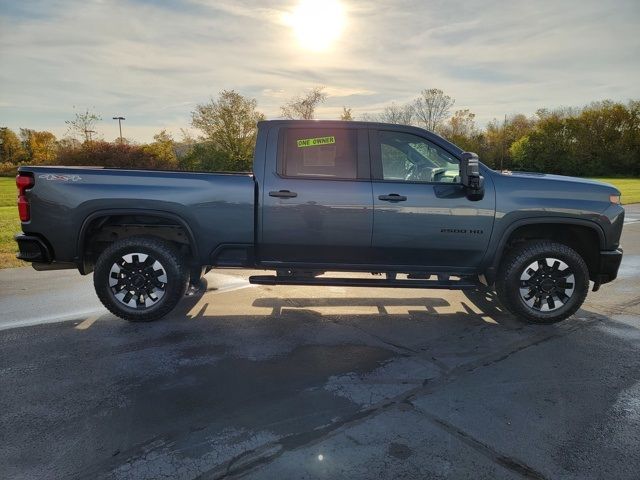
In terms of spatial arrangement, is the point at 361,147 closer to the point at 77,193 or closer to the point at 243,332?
the point at 243,332

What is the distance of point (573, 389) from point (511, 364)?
526mm

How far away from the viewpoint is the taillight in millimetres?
4363

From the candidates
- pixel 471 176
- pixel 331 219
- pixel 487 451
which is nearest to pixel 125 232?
pixel 331 219

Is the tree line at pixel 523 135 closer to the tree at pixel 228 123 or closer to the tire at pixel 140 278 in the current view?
the tree at pixel 228 123

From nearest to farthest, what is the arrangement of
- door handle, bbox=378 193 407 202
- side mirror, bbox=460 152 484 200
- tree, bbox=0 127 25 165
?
Result: side mirror, bbox=460 152 484 200 < door handle, bbox=378 193 407 202 < tree, bbox=0 127 25 165

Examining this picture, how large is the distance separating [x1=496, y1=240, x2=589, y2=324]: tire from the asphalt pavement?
21 cm

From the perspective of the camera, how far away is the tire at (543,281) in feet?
15.2

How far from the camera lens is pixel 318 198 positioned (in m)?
4.48

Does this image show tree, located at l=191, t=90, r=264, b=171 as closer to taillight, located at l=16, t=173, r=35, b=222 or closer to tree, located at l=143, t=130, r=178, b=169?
tree, located at l=143, t=130, r=178, b=169

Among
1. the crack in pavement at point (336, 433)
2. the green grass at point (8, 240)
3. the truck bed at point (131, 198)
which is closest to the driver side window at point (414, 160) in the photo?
the truck bed at point (131, 198)

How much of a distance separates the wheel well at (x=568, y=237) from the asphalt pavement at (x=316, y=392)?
735 mm

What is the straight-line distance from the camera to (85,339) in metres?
4.25

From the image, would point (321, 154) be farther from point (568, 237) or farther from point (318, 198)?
point (568, 237)

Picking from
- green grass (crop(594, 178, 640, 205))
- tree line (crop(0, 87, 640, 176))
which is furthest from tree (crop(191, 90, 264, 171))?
green grass (crop(594, 178, 640, 205))
